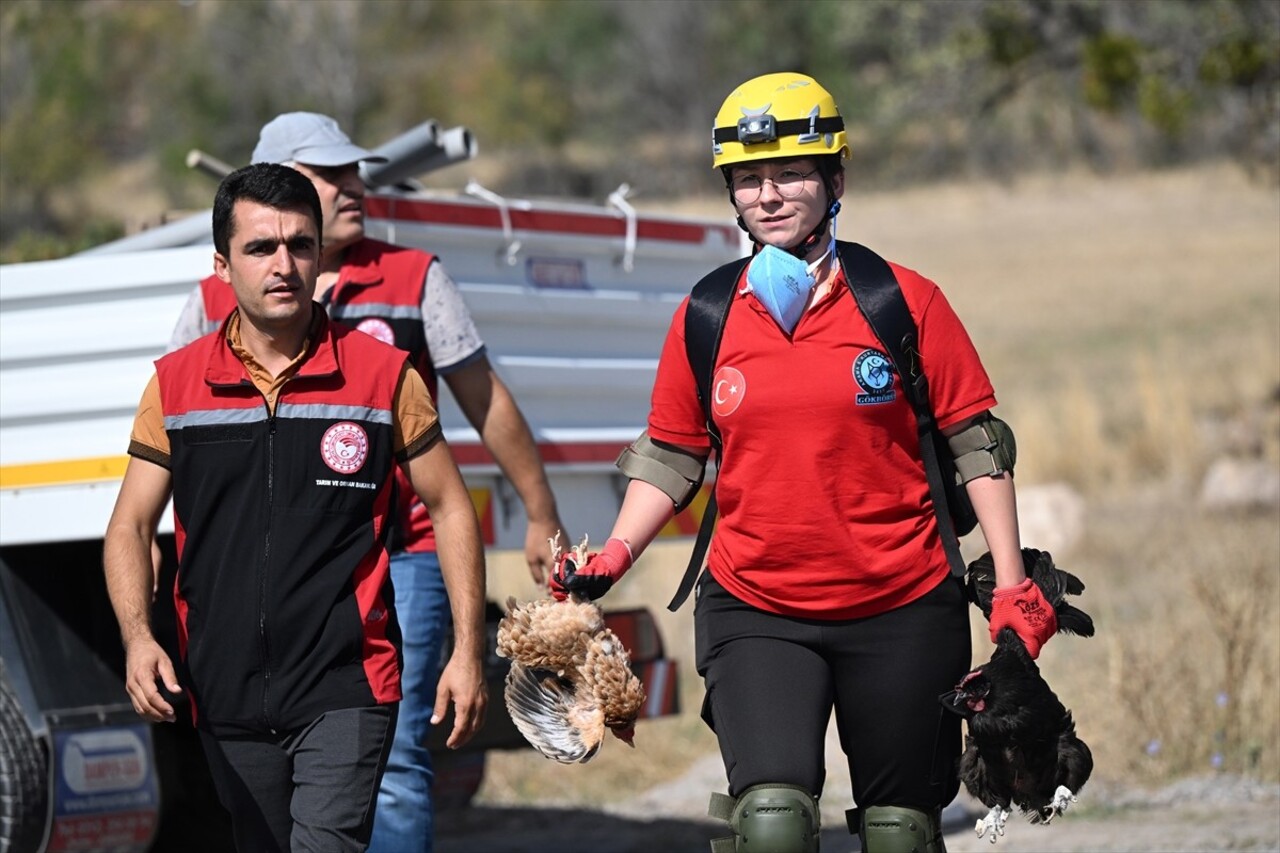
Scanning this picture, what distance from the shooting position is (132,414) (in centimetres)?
551

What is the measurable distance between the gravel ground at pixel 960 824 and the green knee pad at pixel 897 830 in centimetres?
258

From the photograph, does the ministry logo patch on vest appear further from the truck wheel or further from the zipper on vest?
the truck wheel

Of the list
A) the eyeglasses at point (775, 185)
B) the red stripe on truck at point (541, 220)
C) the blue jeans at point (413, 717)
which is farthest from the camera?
the red stripe on truck at point (541, 220)

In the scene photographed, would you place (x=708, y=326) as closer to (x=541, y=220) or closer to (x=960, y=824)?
(x=541, y=220)

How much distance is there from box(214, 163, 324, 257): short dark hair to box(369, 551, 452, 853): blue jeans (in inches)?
42.4

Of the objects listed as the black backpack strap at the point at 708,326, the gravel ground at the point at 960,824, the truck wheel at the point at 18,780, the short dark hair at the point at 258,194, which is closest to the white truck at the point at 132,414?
the truck wheel at the point at 18,780

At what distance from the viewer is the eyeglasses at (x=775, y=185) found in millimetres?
4031

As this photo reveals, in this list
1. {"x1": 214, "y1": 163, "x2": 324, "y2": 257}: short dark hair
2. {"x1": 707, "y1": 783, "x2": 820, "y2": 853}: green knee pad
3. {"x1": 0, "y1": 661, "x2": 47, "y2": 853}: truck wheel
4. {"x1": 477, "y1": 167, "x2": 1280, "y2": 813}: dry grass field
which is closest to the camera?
{"x1": 707, "y1": 783, "x2": 820, "y2": 853}: green knee pad

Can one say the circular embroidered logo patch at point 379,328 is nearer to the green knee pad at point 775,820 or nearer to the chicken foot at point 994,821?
the green knee pad at point 775,820

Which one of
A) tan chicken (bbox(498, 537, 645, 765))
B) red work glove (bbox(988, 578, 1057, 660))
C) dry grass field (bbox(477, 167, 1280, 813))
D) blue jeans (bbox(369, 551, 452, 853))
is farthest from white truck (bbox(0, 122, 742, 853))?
red work glove (bbox(988, 578, 1057, 660))

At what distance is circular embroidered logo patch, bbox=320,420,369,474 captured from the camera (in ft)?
13.4

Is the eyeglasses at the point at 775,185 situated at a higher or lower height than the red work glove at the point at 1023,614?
higher

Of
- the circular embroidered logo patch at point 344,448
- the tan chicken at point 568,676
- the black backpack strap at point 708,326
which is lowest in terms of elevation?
the tan chicken at point 568,676

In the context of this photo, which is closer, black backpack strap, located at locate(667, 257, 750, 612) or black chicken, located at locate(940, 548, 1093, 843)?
black chicken, located at locate(940, 548, 1093, 843)
